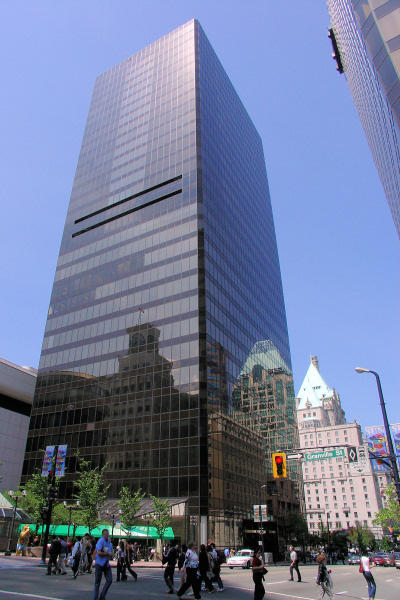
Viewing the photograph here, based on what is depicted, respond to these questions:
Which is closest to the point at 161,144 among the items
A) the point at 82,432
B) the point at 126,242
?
the point at 126,242

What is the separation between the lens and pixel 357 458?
75.7ft

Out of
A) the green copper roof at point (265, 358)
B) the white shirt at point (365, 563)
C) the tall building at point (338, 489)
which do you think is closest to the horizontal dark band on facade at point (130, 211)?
the green copper roof at point (265, 358)

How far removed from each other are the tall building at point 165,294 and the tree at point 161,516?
9.36 feet

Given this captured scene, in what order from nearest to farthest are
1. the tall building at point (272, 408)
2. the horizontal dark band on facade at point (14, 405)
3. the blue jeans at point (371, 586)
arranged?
the blue jeans at point (371, 586), the tall building at point (272, 408), the horizontal dark band on facade at point (14, 405)

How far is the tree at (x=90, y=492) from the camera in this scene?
4469cm

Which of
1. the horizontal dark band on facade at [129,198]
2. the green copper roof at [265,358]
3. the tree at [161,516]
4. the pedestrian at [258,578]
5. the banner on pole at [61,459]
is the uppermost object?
the horizontal dark band on facade at [129,198]

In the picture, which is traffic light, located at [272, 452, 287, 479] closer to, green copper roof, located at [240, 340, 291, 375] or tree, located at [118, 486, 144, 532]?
tree, located at [118, 486, 144, 532]

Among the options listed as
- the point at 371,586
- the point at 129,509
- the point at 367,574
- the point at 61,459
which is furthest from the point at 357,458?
the point at 129,509

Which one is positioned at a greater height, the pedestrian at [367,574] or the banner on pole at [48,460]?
the banner on pole at [48,460]

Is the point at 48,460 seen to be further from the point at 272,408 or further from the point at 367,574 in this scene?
the point at 272,408

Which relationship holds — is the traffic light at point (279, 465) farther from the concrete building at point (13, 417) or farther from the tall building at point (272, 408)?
the concrete building at point (13, 417)

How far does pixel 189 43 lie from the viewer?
82562mm

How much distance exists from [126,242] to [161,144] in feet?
64.8

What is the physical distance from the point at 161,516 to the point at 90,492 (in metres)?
9.03
